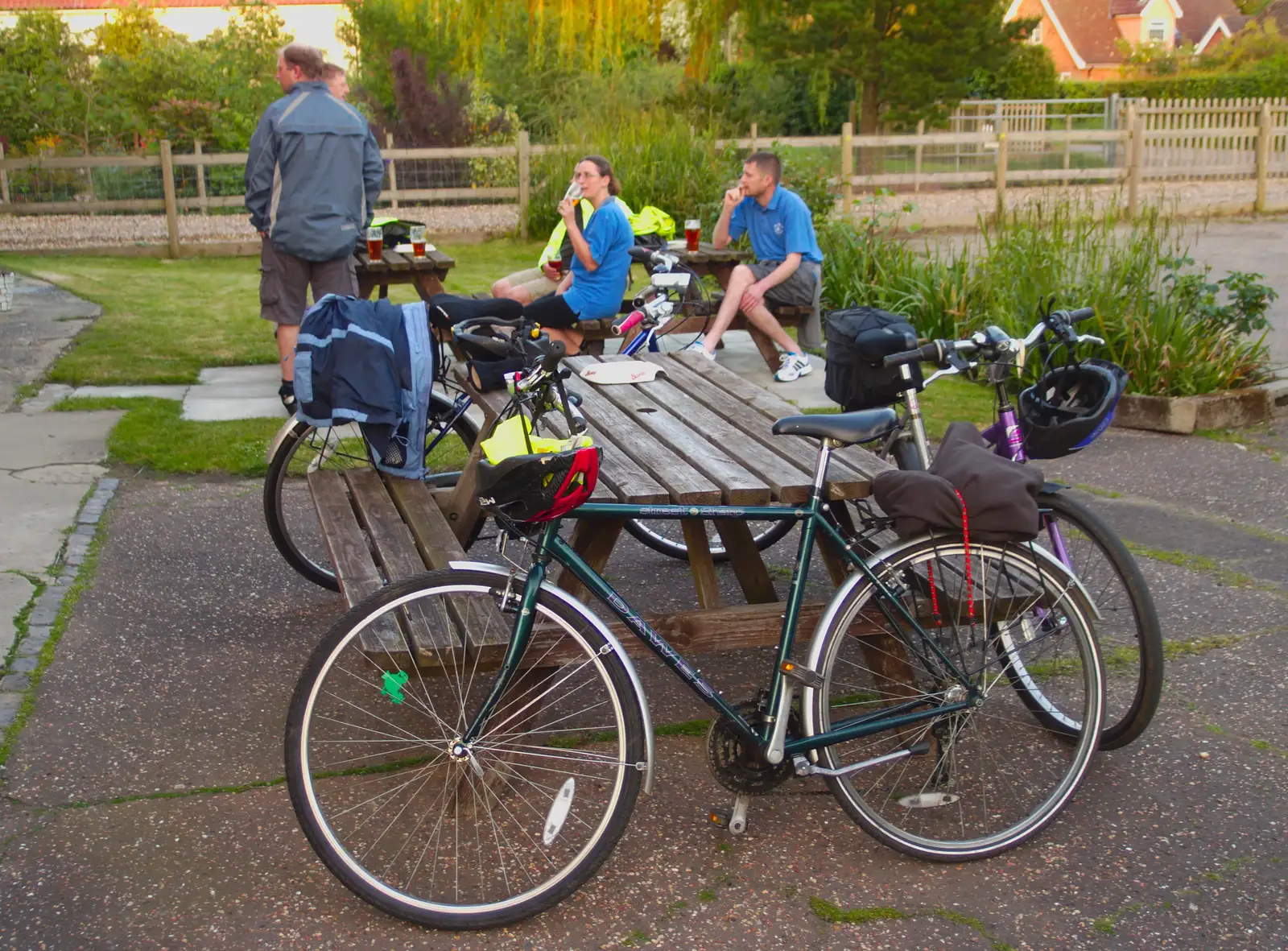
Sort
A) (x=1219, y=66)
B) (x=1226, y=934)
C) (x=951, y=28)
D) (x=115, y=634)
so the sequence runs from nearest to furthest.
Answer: (x=1226, y=934), (x=115, y=634), (x=951, y=28), (x=1219, y=66)

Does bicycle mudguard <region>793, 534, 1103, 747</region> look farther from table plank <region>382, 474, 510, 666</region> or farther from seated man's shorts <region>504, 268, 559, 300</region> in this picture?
seated man's shorts <region>504, 268, 559, 300</region>

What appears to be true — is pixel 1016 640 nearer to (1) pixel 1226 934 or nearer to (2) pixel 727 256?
(1) pixel 1226 934

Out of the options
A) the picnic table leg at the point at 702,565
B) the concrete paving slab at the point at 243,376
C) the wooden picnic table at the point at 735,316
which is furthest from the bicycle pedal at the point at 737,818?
the concrete paving slab at the point at 243,376

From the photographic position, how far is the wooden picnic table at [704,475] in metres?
3.47

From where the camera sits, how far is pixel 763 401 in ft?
15.1

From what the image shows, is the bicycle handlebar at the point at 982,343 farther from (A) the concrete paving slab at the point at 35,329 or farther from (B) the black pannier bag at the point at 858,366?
(A) the concrete paving slab at the point at 35,329

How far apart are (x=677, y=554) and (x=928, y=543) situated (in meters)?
2.28

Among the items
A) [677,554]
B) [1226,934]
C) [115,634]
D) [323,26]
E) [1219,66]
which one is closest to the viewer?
[1226,934]

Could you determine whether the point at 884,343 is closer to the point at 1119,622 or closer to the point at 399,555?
the point at 1119,622

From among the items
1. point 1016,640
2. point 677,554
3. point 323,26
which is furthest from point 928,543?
point 323,26

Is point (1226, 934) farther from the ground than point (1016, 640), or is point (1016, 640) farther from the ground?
point (1016, 640)

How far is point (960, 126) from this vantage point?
96.1 feet

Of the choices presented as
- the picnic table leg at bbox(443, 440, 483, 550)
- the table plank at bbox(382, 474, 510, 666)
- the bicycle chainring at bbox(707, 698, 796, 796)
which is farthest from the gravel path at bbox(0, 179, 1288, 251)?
the bicycle chainring at bbox(707, 698, 796, 796)

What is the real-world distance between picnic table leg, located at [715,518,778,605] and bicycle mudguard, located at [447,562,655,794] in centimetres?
100
